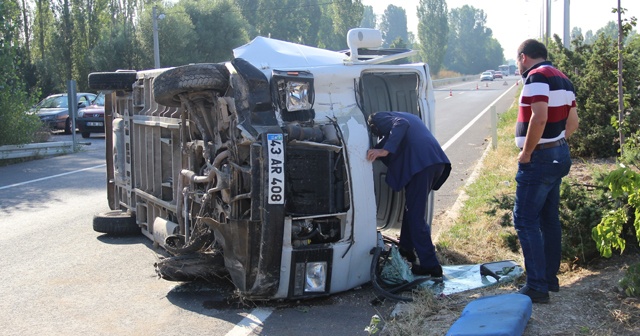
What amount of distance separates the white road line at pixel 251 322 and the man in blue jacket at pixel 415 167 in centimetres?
134

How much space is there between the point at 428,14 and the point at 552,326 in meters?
109

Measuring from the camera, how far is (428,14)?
10938 cm

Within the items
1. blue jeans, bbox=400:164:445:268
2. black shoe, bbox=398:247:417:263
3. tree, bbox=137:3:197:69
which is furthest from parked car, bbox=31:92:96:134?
blue jeans, bbox=400:164:445:268

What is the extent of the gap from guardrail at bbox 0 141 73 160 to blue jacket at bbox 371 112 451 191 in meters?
13.4

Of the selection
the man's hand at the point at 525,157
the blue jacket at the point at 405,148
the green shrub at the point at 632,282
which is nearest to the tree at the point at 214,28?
the blue jacket at the point at 405,148

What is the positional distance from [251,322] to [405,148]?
184 centimetres

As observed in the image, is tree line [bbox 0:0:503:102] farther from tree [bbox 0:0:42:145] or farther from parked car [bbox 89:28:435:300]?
parked car [bbox 89:28:435:300]

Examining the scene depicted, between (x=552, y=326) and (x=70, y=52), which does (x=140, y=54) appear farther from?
(x=552, y=326)

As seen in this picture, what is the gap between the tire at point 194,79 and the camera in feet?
18.6

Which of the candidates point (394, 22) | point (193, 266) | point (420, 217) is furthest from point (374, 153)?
point (394, 22)

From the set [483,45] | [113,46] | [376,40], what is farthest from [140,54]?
[483,45]

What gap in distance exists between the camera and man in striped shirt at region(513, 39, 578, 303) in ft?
16.2

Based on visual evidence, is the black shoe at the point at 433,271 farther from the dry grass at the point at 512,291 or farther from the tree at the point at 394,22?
the tree at the point at 394,22

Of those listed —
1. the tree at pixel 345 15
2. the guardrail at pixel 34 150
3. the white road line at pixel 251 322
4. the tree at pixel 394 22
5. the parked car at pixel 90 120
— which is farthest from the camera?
the tree at pixel 394 22
